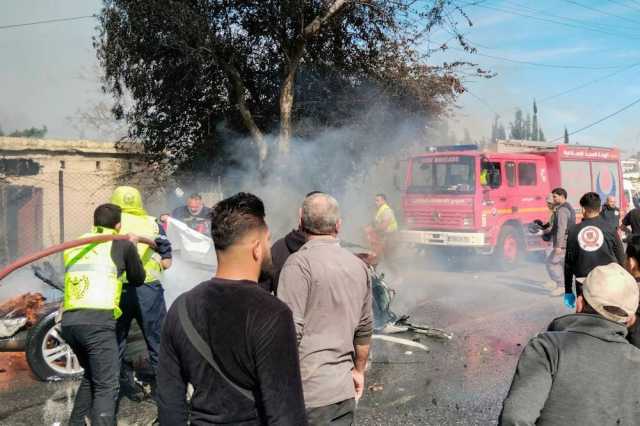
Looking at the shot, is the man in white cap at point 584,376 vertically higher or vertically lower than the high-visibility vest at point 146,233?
lower

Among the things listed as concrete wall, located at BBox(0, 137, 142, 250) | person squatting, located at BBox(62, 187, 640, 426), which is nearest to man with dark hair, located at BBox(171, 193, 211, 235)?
concrete wall, located at BBox(0, 137, 142, 250)

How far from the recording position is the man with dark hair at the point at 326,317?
8.59 ft

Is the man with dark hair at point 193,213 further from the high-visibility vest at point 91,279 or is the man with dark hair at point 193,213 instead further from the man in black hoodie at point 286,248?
the man in black hoodie at point 286,248

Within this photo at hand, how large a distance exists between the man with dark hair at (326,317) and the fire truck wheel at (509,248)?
10537mm

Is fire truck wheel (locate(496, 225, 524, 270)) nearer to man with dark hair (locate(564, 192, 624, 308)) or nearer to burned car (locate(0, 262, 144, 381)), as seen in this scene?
man with dark hair (locate(564, 192, 624, 308))

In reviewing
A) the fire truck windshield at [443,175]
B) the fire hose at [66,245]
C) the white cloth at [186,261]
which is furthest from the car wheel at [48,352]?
the fire truck windshield at [443,175]

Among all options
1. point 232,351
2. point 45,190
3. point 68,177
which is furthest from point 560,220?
point 45,190

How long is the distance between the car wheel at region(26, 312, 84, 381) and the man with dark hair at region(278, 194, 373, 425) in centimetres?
332

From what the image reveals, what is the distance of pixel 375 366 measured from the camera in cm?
563

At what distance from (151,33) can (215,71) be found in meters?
1.55

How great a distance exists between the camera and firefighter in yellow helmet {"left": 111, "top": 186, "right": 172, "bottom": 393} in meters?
4.50

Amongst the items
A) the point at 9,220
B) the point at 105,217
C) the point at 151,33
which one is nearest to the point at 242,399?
the point at 105,217

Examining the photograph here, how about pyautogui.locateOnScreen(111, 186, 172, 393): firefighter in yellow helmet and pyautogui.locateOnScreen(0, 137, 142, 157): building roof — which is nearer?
pyautogui.locateOnScreen(111, 186, 172, 393): firefighter in yellow helmet

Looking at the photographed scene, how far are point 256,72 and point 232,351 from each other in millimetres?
10934
